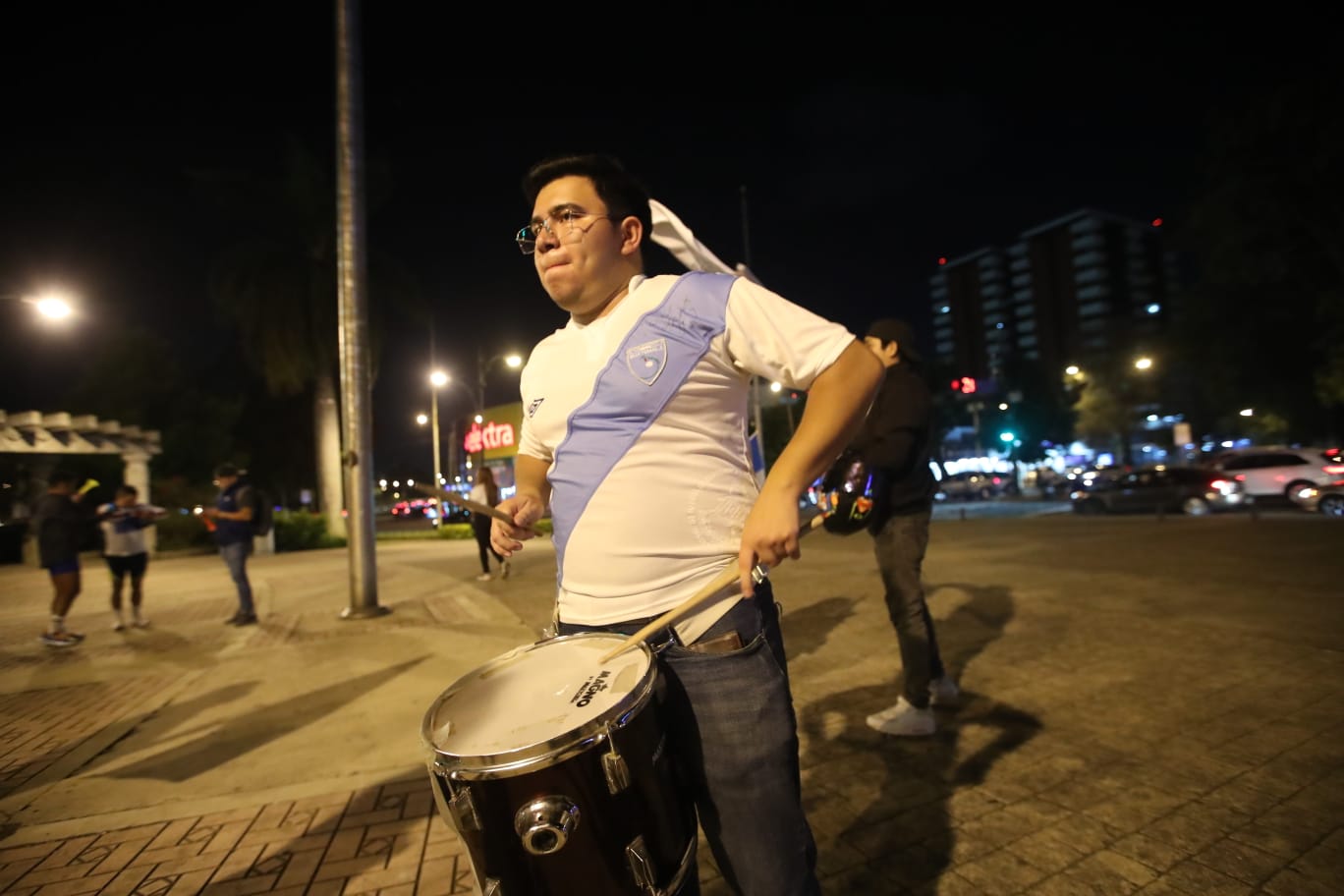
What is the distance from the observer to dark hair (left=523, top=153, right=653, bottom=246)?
1.71 meters

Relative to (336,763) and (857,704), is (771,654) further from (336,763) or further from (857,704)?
(336,763)

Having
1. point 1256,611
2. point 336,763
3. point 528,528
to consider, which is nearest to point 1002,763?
point 528,528

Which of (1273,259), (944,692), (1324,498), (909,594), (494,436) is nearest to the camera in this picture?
(909,594)

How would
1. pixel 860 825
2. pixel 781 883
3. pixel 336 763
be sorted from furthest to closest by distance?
pixel 336 763, pixel 860 825, pixel 781 883

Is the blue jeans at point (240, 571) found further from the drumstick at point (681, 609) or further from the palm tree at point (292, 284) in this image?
the palm tree at point (292, 284)

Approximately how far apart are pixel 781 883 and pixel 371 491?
7.31 meters

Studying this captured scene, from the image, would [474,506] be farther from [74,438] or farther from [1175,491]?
[1175,491]

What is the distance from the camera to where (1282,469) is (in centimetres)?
1684

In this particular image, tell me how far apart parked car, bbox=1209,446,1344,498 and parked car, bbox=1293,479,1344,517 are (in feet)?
0.63

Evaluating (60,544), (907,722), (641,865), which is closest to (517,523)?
(641,865)

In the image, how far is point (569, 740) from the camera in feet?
4.11

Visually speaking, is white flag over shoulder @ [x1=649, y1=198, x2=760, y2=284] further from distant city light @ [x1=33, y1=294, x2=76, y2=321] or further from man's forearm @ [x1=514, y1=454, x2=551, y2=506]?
distant city light @ [x1=33, y1=294, x2=76, y2=321]

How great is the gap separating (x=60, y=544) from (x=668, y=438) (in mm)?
8067

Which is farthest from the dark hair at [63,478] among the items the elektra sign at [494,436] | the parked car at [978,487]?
the parked car at [978,487]
